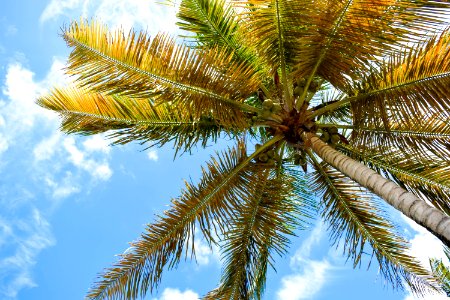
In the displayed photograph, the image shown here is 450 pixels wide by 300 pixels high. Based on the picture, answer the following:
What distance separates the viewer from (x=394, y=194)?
4867 mm

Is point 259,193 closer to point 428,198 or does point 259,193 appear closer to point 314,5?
point 428,198

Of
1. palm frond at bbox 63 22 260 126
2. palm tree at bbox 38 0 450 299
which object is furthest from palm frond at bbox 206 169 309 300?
palm frond at bbox 63 22 260 126

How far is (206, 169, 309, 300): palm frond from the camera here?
7.65m

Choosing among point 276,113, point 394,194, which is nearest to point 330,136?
point 276,113

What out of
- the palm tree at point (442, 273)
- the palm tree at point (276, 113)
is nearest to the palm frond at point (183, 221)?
the palm tree at point (276, 113)

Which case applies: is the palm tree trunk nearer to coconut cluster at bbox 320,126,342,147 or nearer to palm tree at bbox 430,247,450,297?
→ coconut cluster at bbox 320,126,342,147

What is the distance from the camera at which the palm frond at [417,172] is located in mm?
6988

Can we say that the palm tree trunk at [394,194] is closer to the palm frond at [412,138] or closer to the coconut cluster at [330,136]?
the coconut cluster at [330,136]

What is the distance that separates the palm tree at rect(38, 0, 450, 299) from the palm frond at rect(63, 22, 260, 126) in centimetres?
1

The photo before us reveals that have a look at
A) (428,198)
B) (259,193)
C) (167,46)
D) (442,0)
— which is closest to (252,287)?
(259,193)

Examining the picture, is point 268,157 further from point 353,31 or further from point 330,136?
point 353,31

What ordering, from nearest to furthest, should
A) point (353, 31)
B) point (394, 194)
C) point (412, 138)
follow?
point (394, 194) < point (353, 31) < point (412, 138)

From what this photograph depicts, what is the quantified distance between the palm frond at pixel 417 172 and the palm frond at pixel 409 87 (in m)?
0.91

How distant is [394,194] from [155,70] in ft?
10.4
